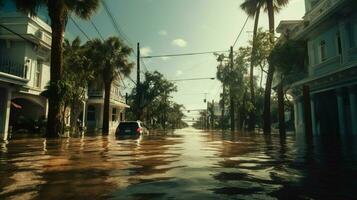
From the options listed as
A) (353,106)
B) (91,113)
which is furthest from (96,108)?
(353,106)

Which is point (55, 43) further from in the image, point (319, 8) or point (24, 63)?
point (319, 8)

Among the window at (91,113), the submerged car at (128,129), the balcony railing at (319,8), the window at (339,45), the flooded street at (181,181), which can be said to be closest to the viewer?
the flooded street at (181,181)

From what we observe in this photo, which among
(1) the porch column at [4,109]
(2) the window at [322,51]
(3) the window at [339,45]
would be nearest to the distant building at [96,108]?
(1) the porch column at [4,109]

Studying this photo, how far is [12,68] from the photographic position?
23.8 metres

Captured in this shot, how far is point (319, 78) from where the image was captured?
22.5 m

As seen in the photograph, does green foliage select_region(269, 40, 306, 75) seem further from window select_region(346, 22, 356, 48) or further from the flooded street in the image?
the flooded street

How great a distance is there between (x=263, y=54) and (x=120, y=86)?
30.8m

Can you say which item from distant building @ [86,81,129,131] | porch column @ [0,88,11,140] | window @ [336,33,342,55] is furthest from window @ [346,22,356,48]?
distant building @ [86,81,129,131]

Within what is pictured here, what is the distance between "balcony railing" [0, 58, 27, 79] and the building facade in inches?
721

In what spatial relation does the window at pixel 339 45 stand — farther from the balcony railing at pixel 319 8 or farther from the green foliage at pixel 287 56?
the green foliage at pixel 287 56

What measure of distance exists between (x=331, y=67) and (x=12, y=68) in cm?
2110

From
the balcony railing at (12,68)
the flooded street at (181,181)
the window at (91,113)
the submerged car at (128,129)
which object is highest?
the balcony railing at (12,68)

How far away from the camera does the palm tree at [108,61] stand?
1342 inches

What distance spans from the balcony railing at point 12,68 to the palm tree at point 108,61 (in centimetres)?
940
